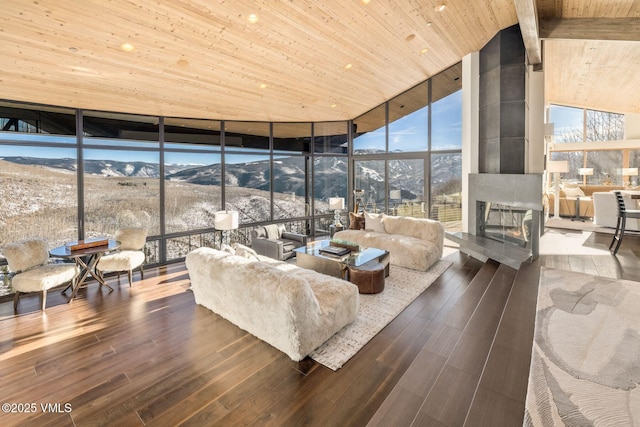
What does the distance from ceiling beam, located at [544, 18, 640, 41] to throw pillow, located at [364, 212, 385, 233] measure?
425 cm

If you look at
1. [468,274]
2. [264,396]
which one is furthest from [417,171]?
[264,396]

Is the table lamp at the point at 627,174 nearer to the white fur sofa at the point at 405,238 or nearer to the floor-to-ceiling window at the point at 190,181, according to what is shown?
the white fur sofa at the point at 405,238

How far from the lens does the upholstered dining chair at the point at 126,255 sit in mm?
4797

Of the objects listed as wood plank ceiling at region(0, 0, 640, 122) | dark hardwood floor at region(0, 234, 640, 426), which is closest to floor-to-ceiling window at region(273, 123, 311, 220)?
wood plank ceiling at region(0, 0, 640, 122)

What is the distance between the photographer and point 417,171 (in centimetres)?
721

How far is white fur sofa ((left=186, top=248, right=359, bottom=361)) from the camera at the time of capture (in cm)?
261

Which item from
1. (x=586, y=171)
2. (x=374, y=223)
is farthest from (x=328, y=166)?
(x=586, y=171)

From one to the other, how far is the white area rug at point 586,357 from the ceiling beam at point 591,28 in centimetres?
373

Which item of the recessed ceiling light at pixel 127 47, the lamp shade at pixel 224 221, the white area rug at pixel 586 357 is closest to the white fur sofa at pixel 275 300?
the white area rug at pixel 586 357

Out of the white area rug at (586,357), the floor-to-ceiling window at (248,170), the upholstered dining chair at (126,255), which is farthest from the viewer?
the floor-to-ceiling window at (248,170)

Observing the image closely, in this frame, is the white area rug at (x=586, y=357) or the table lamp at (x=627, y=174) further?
the table lamp at (x=627, y=174)

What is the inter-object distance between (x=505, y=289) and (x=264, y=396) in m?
3.13

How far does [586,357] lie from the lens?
2.28 metres

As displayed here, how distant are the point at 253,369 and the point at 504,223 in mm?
4911
